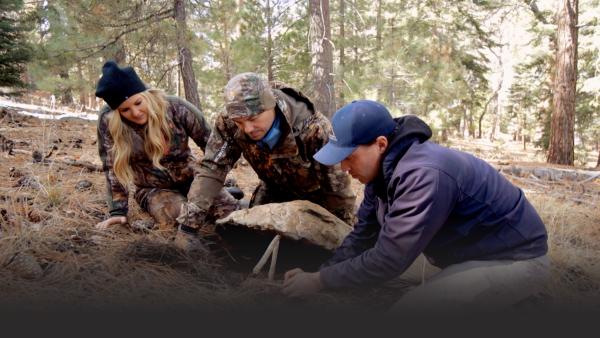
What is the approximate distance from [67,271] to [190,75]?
5926 millimetres

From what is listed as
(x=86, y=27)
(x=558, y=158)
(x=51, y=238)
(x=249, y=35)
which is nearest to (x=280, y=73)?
(x=249, y=35)

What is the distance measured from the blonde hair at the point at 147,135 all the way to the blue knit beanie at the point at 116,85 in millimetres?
123

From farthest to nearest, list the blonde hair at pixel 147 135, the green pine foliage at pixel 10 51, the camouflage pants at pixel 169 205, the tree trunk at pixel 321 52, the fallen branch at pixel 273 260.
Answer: the tree trunk at pixel 321 52 → the green pine foliage at pixel 10 51 → the camouflage pants at pixel 169 205 → the blonde hair at pixel 147 135 → the fallen branch at pixel 273 260

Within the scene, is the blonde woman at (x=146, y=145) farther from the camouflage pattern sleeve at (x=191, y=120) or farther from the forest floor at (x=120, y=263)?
the forest floor at (x=120, y=263)

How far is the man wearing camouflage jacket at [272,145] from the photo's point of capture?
251 centimetres

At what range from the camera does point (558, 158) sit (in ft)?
28.9

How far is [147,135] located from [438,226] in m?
2.45

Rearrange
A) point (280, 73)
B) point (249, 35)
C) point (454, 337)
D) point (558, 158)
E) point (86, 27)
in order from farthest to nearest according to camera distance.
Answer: point (280, 73) < point (249, 35) < point (558, 158) < point (86, 27) < point (454, 337)

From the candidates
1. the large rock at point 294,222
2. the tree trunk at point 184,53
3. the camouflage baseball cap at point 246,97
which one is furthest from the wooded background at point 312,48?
the large rock at point 294,222

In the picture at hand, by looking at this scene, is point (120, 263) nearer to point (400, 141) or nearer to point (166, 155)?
point (166, 155)

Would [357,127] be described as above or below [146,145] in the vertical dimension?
above

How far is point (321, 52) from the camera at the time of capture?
7.96m

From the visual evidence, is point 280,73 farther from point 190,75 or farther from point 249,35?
point 190,75

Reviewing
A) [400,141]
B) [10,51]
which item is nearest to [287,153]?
[400,141]
